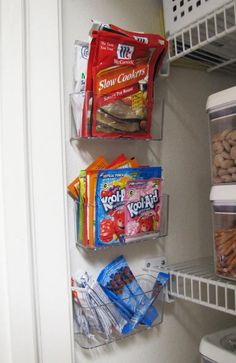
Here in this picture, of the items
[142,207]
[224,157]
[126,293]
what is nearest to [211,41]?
[224,157]

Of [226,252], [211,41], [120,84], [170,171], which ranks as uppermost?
[211,41]

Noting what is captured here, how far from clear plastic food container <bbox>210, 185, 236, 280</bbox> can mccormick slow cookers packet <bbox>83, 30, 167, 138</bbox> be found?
0.82 ft

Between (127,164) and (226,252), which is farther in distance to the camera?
(127,164)

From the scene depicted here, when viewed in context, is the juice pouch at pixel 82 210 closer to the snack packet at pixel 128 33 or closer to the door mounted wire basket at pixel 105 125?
the door mounted wire basket at pixel 105 125

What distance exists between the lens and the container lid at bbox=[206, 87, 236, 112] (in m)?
0.73

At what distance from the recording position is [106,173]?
0.77 m

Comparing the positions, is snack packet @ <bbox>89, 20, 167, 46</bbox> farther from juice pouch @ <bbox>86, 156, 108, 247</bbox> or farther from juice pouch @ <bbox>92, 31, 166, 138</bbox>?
juice pouch @ <bbox>86, 156, 108, 247</bbox>

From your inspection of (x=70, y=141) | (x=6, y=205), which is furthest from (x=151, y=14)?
(x=6, y=205)

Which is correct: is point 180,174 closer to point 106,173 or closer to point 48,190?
point 106,173

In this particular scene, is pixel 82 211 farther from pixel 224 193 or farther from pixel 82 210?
pixel 224 193

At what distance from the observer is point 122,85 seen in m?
0.77

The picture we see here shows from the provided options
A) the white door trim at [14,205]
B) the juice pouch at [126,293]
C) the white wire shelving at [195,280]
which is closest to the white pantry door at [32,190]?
the white door trim at [14,205]

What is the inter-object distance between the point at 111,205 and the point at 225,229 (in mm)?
281

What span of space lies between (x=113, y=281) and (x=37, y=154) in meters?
0.38
